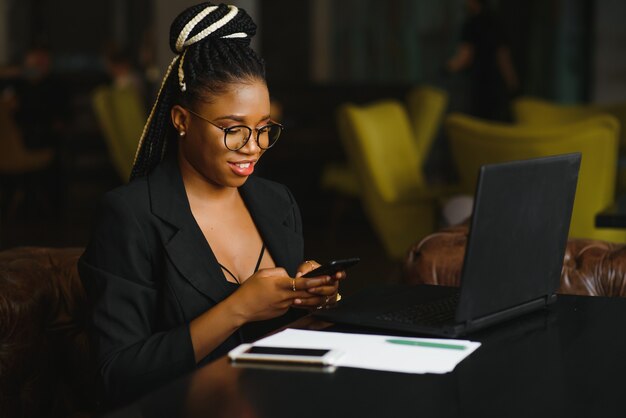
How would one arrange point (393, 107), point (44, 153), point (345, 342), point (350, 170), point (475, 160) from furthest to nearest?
1. point (44, 153)
2. point (350, 170)
3. point (393, 107)
4. point (475, 160)
5. point (345, 342)

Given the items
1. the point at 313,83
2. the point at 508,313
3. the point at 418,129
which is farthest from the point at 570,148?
the point at 313,83

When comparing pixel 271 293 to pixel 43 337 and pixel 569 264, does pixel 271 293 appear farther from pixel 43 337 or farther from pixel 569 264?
pixel 569 264

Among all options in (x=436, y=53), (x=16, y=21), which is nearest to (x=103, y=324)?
(x=436, y=53)

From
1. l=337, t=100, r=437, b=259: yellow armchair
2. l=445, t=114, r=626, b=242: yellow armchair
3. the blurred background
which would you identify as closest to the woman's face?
l=445, t=114, r=626, b=242: yellow armchair

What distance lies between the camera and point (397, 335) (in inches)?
70.8

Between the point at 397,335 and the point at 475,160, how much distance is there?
9.89ft

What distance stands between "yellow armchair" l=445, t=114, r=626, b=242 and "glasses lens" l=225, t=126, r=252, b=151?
103 inches

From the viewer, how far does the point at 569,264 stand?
260 cm

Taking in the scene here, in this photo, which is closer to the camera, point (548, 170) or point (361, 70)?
point (548, 170)

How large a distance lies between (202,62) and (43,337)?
2.49 ft

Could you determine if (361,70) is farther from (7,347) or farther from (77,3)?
(7,347)

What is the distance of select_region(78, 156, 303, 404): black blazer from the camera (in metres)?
1.90

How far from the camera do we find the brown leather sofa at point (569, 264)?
8.41 feet

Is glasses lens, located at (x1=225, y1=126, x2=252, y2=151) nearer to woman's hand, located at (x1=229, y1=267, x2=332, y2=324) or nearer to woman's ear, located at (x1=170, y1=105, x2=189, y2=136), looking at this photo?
woman's ear, located at (x1=170, y1=105, x2=189, y2=136)
